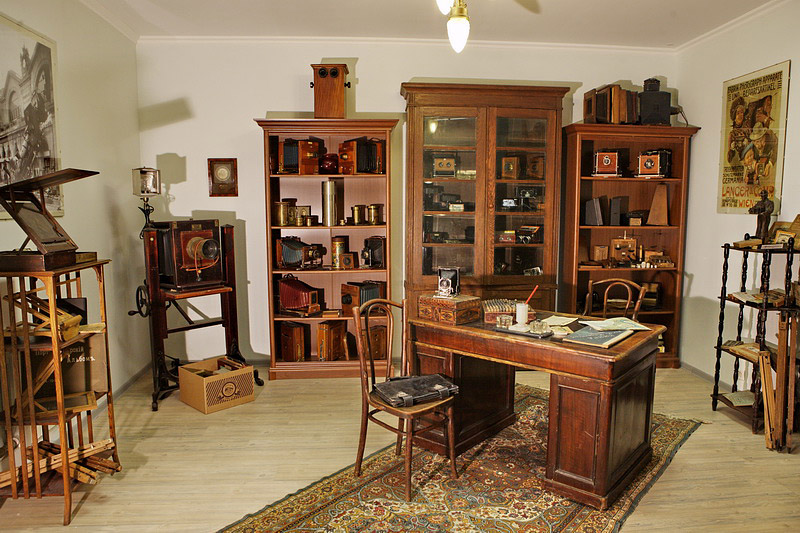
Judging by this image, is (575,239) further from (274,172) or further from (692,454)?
(274,172)

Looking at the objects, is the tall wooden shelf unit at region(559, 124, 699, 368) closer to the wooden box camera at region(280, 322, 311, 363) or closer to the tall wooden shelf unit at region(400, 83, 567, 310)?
the tall wooden shelf unit at region(400, 83, 567, 310)

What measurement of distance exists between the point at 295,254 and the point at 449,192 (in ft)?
4.58

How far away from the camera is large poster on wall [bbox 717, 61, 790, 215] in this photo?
3.73 metres

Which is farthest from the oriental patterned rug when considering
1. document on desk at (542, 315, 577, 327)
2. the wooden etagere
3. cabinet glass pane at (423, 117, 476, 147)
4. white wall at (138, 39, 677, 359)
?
white wall at (138, 39, 677, 359)

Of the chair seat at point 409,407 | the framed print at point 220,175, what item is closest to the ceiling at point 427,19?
the framed print at point 220,175

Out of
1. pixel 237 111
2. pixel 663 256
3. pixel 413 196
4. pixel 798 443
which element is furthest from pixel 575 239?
pixel 237 111

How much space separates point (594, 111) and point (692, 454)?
2.80 meters

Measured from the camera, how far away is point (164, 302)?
3939 mm

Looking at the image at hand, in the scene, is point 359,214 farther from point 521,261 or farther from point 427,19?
point 427,19

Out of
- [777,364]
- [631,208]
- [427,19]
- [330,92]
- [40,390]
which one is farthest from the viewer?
[631,208]

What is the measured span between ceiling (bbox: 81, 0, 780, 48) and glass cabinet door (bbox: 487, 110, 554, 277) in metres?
0.75

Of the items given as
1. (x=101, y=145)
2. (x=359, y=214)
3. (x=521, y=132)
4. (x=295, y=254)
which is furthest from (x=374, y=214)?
(x=101, y=145)

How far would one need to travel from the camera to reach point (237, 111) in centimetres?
470

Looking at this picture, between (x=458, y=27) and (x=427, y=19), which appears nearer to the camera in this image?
(x=458, y=27)
